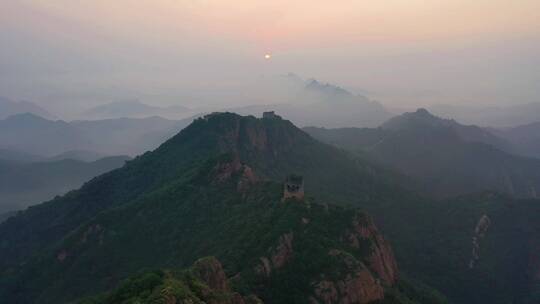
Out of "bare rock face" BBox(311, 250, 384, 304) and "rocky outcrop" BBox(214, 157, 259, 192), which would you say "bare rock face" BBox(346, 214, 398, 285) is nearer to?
"bare rock face" BBox(311, 250, 384, 304)

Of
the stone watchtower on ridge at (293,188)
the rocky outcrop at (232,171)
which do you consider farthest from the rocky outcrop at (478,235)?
the stone watchtower on ridge at (293,188)

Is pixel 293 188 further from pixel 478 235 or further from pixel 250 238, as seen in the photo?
pixel 478 235

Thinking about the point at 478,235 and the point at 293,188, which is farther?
the point at 478,235

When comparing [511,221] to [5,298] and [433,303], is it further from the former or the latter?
[5,298]

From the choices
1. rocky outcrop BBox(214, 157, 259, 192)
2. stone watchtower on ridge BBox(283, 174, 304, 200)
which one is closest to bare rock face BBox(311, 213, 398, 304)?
stone watchtower on ridge BBox(283, 174, 304, 200)

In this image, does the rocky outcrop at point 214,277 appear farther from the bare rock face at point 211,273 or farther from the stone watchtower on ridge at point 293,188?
the stone watchtower on ridge at point 293,188

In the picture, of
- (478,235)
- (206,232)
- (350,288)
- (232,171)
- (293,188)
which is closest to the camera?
(350,288)

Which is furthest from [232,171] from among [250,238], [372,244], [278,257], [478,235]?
[478,235]
